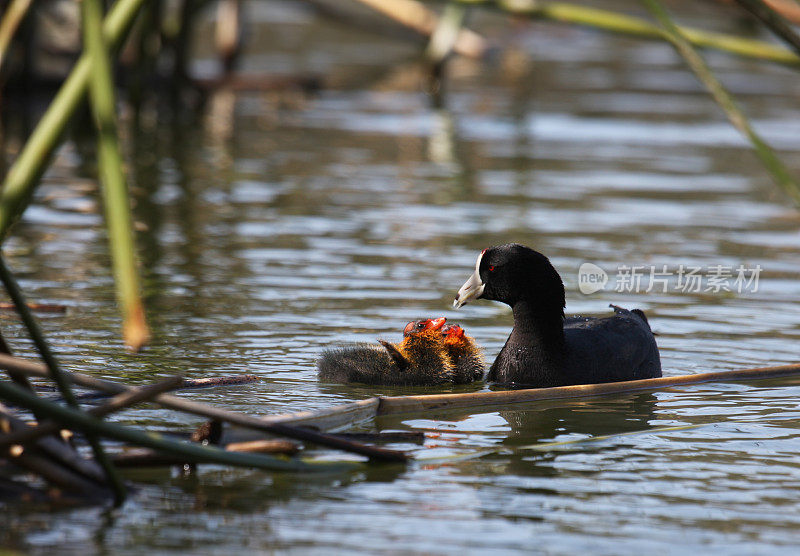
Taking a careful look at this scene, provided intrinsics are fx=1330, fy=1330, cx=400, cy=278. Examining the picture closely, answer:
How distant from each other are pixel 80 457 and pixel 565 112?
13.0 meters

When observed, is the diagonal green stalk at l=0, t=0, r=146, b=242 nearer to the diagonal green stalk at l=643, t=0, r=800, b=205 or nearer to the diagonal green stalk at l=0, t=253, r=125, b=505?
the diagonal green stalk at l=0, t=253, r=125, b=505

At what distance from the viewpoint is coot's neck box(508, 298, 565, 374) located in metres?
5.89

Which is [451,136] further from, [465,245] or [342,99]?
[465,245]

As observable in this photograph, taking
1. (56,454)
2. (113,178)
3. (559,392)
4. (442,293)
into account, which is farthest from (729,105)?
(442,293)

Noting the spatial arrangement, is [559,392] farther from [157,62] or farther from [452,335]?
[157,62]

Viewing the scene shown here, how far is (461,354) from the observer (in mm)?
5996

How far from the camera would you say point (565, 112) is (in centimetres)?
1636

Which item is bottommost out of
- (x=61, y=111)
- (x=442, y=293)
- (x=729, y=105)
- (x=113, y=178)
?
(x=442, y=293)

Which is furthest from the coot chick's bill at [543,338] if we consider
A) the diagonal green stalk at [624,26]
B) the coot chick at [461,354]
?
the diagonal green stalk at [624,26]

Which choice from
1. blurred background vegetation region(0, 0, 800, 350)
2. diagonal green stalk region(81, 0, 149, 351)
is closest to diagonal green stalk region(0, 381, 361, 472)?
blurred background vegetation region(0, 0, 800, 350)

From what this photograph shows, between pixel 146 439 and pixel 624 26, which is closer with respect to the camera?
pixel 146 439

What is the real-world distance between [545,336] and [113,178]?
144 inches

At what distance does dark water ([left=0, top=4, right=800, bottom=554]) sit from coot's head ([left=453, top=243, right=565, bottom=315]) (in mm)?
595

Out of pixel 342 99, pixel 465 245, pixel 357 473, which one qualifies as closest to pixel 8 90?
pixel 342 99
